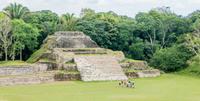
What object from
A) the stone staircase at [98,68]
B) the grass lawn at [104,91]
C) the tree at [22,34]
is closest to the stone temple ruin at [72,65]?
the stone staircase at [98,68]

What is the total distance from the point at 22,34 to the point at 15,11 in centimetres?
519

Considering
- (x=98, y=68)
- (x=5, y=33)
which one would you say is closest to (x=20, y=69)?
(x=98, y=68)

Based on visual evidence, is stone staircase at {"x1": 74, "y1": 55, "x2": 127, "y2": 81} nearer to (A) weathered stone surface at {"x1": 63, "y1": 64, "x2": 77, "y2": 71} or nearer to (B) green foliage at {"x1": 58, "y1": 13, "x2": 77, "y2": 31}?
(A) weathered stone surface at {"x1": 63, "y1": 64, "x2": 77, "y2": 71}

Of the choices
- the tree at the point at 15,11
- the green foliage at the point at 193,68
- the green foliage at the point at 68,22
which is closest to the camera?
the green foliage at the point at 193,68

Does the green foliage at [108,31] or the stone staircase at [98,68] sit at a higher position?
the green foliage at [108,31]

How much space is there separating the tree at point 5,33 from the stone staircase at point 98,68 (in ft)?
25.4

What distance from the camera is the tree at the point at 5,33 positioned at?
141ft

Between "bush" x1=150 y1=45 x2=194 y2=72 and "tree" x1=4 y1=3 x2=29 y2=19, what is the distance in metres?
14.7

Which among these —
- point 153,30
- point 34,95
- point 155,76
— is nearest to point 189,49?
point 155,76

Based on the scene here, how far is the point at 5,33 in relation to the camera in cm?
4381

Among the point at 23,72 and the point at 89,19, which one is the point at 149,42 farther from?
the point at 23,72

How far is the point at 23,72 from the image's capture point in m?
37.4

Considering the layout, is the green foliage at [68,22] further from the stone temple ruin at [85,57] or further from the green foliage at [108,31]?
the stone temple ruin at [85,57]

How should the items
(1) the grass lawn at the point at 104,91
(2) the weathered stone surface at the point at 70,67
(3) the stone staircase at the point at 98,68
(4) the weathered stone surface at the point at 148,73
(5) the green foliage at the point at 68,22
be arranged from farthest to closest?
(5) the green foliage at the point at 68,22, (4) the weathered stone surface at the point at 148,73, (2) the weathered stone surface at the point at 70,67, (3) the stone staircase at the point at 98,68, (1) the grass lawn at the point at 104,91
